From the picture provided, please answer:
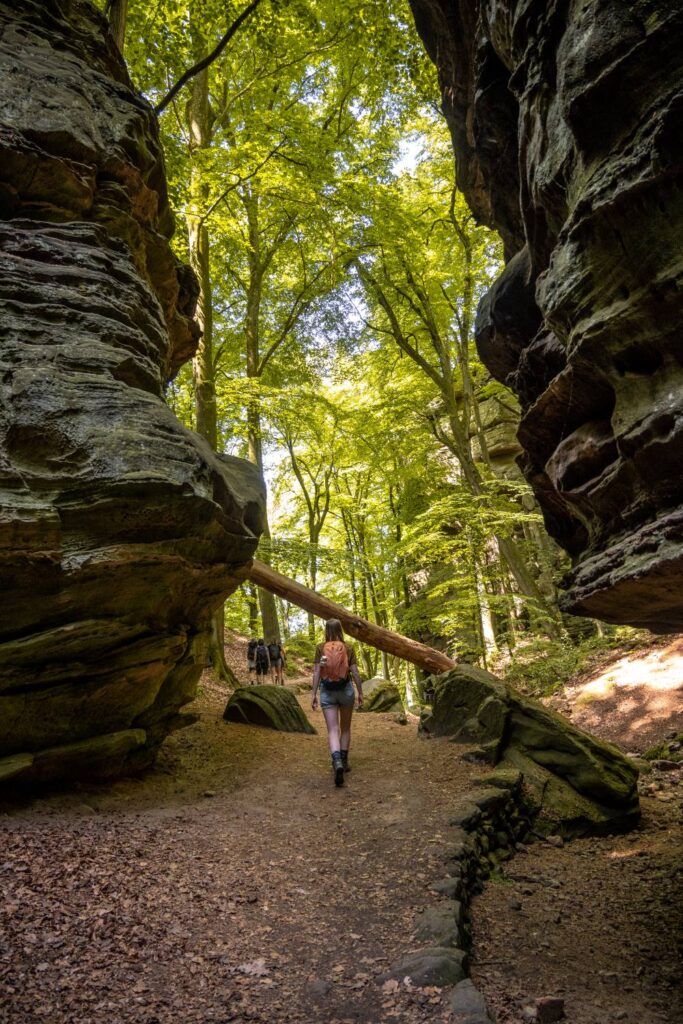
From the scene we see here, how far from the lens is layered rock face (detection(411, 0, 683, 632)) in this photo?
3879mm

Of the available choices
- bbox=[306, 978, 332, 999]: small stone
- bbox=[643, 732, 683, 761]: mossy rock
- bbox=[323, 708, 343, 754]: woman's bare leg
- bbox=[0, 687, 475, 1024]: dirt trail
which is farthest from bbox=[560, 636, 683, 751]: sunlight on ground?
bbox=[306, 978, 332, 999]: small stone

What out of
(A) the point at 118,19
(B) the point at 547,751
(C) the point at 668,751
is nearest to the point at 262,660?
(B) the point at 547,751

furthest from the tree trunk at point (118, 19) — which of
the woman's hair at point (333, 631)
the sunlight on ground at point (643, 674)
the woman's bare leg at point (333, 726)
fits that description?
the sunlight on ground at point (643, 674)

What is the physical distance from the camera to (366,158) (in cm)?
1628

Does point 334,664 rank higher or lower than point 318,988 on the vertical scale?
higher

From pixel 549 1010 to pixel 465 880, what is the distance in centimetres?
175

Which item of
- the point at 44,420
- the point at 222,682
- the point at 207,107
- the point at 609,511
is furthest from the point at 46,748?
the point at 207,107

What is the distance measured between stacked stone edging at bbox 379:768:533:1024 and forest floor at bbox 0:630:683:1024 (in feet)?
0.47

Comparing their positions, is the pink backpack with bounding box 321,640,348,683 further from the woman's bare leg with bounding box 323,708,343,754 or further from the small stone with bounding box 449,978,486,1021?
the small stone with bounding box 449,978,486,1021

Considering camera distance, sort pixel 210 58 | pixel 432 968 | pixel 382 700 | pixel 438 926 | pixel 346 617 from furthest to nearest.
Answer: pixel 382 700 < pixel 346 617 < pixel 210 58 < pixel 438 926 < pixel 432 968

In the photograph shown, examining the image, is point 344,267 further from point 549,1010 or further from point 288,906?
point 549,1010

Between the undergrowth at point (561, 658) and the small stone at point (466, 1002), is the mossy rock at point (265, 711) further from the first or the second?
the undergrowth at point (561, 658)

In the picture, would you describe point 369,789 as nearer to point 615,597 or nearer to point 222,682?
point 615,597

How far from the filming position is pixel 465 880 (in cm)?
521
